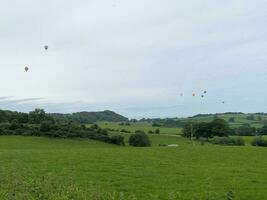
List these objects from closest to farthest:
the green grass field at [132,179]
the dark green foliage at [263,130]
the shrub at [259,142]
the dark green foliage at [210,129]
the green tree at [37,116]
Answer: the green grass field at [132,179] → the shrub at [259,142] → the dark green foliage at [210,129] → the green tree at [37,116] → the dark green foliage at [263,130]

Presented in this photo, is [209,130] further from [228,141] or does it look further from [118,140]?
[118,140]

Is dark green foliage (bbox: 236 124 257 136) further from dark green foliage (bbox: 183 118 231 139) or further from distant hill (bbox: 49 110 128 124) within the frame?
distant hill (bbox: 49 110 128 124)

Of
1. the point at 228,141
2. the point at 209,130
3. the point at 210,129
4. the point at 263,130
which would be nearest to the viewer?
the point at 228,141

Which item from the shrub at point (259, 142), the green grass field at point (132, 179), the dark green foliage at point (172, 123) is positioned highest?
the dark green foliage at point (172, 123)

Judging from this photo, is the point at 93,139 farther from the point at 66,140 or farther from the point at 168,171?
the point at 168,171

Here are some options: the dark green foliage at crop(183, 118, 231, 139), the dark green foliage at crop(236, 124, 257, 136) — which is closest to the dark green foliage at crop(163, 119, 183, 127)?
the dark green foliage at crop(236, 124, 257, 136)

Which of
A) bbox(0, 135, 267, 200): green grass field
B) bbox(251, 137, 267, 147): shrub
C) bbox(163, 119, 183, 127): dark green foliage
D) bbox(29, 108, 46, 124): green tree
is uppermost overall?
bbox(29, 108, 46, 124): green tree

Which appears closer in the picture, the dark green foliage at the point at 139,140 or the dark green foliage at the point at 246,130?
the dark green foliage at the point at 139,140

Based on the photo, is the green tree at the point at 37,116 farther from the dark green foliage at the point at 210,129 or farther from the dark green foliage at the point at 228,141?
the dark green foliage at the point at 228,141

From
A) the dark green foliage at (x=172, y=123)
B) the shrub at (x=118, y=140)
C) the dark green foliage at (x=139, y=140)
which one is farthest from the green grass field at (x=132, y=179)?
the dark green foliage at (x=172, y=123)

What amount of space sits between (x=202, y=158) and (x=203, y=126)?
60.0m

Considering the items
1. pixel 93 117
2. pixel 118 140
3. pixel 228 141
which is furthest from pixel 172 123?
pixel 118 140

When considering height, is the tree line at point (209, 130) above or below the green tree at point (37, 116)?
below

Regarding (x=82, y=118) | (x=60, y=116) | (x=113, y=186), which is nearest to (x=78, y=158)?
(x=113, y=186)
